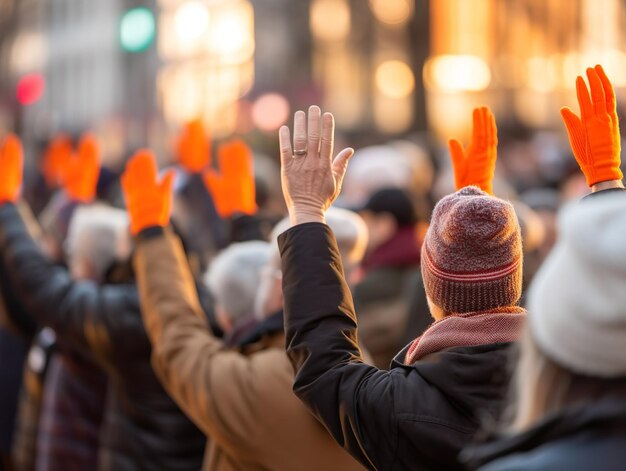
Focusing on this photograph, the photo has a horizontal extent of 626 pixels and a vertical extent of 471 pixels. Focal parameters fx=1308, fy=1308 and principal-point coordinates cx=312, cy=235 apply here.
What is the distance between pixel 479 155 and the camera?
12.4 ft

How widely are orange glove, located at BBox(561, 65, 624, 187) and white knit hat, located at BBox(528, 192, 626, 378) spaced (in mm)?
1250

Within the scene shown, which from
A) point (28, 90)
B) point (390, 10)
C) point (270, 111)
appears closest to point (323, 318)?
point (28, 90)

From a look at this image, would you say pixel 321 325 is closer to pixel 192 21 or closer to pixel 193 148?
pixel 193 148

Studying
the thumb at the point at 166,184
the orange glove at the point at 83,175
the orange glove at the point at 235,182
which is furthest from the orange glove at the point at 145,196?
the orange glove at the point at 83,175

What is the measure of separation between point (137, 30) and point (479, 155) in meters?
9.21

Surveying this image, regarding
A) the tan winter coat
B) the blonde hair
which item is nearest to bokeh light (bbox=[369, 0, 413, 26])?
the tan winter coat

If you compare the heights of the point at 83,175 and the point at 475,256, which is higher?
the point at 475,256

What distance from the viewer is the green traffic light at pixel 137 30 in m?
12.6

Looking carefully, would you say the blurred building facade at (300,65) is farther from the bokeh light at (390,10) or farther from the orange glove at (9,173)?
the orange glove at (9,173)

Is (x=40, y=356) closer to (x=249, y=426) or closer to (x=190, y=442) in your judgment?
(x=190, y=442)

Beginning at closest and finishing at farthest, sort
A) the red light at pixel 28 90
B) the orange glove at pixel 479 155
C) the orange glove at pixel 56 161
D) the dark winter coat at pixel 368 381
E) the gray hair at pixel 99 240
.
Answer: the dark winter coat at pixel 368 381 → the orange glove at pixel 479 155 → the gray hair at pixel 99 240 → the orange glove at pixel 56 161 → the red light at pixel 28 90

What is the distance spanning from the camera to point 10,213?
18.6 feet

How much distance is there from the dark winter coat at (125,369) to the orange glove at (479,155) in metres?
1.74

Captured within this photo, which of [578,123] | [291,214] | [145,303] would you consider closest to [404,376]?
[291,214]
